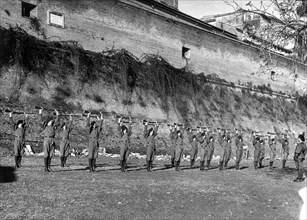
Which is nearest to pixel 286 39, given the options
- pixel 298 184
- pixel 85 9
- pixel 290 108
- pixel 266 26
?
pixel 266 26

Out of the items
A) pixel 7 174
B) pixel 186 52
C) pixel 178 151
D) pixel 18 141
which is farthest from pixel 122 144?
pixel 186 52

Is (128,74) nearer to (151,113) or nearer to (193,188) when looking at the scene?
(151,113)

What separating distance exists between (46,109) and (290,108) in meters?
22.5

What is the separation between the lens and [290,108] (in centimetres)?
3098

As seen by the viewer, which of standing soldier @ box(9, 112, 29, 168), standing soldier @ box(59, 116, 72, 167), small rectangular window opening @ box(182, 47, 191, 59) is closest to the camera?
standing soldier @ box(9, 112, 29, 168)

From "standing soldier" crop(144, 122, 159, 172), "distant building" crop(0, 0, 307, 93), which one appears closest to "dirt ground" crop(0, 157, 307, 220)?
"standing soldier" crop(144, 122, 159, 172)

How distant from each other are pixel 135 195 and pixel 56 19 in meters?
11.0

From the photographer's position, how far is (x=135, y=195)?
25.5ft

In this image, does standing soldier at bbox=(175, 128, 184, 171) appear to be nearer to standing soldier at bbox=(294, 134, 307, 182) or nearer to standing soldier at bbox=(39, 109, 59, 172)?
standing soldier at bbox=(294, 134, 307, 182)

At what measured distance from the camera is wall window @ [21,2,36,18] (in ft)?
51.2

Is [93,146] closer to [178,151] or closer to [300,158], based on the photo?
[178,151]

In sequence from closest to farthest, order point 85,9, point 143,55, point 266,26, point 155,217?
point 155,217, point 266,26, point 85,9, point 143,55

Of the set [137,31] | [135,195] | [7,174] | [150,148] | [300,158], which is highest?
[137,31]

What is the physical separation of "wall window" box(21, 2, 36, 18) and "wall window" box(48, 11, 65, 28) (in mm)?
727
